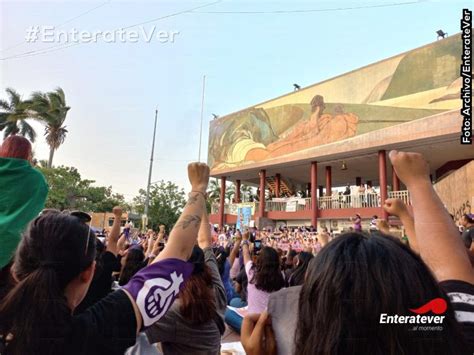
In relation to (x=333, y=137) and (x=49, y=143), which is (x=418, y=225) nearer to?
(x=333, y=137)

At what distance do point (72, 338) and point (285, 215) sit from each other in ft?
66.1

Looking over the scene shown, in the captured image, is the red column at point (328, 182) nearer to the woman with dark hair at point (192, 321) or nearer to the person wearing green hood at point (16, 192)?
the woman with dark hair at point (192, 321)

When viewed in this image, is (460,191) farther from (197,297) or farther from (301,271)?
(197,297)

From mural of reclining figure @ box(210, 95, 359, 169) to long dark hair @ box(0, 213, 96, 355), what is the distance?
1760 centimetres

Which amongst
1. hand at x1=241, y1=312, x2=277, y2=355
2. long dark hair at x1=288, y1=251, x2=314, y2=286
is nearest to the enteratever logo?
hand at x1=241, y1=312, x2=277, y2=355

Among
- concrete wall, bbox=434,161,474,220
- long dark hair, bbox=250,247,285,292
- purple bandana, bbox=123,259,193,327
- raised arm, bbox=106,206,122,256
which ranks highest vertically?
concrete wall, bbox=434,161,474,220

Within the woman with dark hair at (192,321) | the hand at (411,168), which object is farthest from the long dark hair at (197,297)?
the hand at (411,168)

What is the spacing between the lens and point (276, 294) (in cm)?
153

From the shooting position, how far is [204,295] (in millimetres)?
2031

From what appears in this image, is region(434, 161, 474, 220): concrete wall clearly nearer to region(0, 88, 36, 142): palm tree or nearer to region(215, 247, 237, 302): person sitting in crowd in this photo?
region(215, 247, 237, 302): person sitting in crowd

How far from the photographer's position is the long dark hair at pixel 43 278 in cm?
92

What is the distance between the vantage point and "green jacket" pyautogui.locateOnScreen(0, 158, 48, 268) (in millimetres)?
1627

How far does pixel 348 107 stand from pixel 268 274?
15.9 meters

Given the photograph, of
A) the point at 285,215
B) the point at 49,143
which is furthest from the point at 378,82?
the point at 49,143
